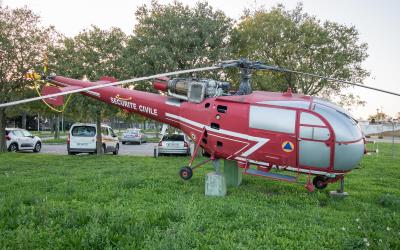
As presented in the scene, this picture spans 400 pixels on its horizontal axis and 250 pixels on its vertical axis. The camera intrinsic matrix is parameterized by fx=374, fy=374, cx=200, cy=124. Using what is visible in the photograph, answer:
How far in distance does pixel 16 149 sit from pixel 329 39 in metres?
22.0

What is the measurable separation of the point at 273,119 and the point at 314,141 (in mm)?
1106

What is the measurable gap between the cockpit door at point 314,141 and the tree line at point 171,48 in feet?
39.0

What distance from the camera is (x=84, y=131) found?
22406mm

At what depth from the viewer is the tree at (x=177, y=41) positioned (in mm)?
20000

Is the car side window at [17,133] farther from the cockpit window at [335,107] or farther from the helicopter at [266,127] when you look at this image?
the cockpit window at [335,107]

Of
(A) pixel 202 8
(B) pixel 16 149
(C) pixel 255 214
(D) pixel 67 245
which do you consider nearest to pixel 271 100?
(C) pixel 255 214

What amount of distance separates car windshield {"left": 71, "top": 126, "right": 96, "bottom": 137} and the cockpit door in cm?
1616

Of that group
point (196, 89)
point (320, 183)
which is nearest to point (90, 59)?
point (196, 89)

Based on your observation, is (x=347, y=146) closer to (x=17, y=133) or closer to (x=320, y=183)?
(x=320, y=183)

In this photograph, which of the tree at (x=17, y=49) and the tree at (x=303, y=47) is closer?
the tree at (x=17, y=49)

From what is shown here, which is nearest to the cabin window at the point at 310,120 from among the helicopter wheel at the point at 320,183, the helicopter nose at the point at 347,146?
the helicopter nose at the point at 347,146

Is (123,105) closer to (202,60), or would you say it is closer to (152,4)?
(202,60)

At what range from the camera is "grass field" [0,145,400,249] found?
5.50m

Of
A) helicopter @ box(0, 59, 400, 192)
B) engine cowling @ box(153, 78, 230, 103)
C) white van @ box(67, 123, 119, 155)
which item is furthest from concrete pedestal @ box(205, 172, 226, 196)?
white van @ box(67, 123, 119, 155)
